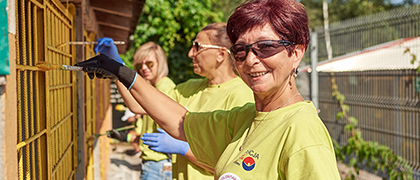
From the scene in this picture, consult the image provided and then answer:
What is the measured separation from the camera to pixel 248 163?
4.50 feet

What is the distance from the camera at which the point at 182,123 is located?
1.83m

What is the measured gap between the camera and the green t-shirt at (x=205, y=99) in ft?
7.79

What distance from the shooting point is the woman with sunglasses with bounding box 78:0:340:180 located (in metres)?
1.22

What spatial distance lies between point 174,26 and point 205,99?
18.2 ft

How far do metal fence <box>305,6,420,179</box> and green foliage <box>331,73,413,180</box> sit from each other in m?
Result: 0.09

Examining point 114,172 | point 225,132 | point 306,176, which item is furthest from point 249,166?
point 114,172

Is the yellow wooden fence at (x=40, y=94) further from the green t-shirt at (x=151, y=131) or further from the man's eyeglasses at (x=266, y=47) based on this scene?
the green t-shirt at (x=151, y=131)

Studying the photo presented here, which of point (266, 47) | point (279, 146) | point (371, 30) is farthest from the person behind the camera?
point (371, 30)

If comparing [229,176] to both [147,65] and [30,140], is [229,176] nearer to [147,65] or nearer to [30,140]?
[30,140]

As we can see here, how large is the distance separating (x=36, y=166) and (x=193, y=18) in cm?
667

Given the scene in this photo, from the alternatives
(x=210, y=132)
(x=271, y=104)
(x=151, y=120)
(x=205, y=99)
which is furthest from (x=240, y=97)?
(x=151, y=120)

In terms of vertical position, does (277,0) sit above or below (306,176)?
above

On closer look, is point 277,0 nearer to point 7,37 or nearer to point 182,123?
point 182,123

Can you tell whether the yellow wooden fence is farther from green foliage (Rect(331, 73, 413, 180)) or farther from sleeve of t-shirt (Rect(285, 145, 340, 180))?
green foliage (Rect(331, 73, 413, 180))
